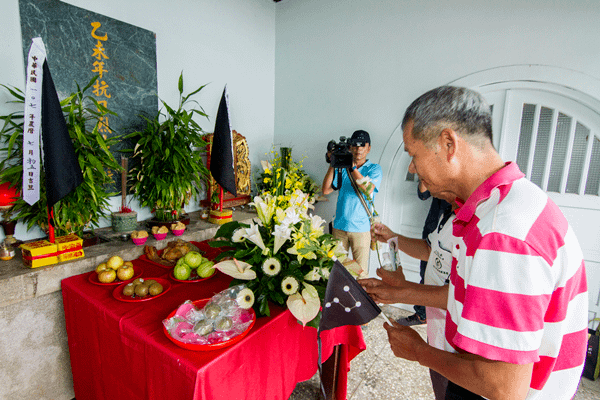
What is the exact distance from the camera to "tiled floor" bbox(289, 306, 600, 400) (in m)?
1.99

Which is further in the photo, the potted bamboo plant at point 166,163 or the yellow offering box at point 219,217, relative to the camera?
the yellow offering box at point 219,217

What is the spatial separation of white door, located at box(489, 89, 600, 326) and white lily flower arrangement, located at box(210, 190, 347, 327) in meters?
2.31

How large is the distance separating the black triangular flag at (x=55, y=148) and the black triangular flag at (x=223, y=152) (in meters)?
0.95

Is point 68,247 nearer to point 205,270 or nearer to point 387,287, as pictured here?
point 205,270

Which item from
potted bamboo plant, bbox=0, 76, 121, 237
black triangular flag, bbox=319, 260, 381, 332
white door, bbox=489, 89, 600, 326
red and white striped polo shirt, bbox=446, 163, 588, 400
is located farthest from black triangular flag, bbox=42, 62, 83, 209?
white door, bbox=489, 89, 600, 326

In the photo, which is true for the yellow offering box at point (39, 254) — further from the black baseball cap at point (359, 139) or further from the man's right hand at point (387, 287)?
the black baseball cap at point (359, 139)

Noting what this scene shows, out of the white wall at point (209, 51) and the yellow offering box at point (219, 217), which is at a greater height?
the white wall at point (209, 51)

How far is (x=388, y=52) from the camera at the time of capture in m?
3.06

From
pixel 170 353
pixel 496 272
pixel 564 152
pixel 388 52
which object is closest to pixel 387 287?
pixel 496 272

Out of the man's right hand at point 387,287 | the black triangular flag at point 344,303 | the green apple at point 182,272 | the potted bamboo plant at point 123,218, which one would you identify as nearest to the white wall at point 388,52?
the man's right hand at point 387,287

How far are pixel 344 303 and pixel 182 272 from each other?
3.49 feet

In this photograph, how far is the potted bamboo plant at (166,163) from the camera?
2266 mm

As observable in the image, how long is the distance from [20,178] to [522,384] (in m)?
2.39

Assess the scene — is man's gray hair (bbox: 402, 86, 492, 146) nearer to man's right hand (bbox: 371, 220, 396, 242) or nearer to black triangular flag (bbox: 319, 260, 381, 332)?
black triangular flag (bbox: 319, 260, 381, 332)
